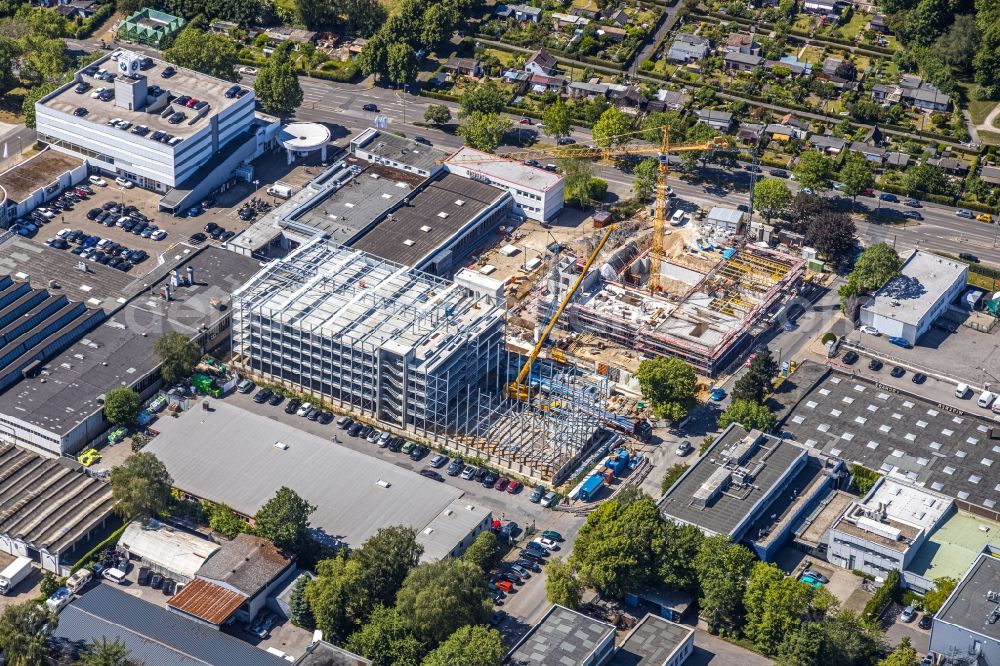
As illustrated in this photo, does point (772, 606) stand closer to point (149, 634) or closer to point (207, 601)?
point (207, 601)

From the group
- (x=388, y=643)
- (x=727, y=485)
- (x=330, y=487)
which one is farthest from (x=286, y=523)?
(x=727, y=485)

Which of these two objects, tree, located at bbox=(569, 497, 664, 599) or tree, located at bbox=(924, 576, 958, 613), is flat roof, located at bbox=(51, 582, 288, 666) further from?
tree, located at bbox=(924, 576, 958, 613)

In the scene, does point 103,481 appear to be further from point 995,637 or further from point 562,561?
point 995,637

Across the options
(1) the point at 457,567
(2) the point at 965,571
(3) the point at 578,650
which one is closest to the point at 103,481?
(1) the point at 457,567

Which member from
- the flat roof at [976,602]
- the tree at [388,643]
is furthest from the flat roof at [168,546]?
the flat roof at [976,602]

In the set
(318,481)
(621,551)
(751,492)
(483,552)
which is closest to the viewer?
(621,551)

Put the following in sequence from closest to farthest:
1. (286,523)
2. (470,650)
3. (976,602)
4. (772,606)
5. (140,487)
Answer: (470,650) < (772,606) < (976,602) < (286,523) < (140,487)
